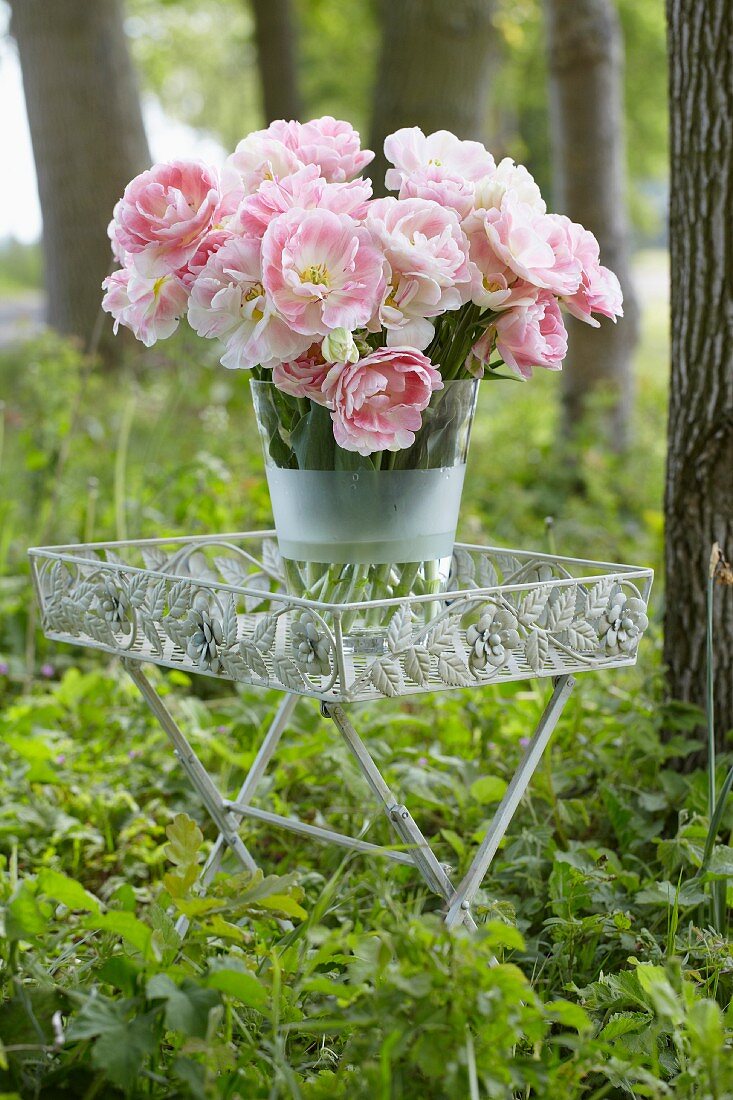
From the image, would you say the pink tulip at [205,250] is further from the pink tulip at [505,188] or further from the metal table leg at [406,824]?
the metal table leg at [406,824]

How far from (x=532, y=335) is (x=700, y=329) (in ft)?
2.91

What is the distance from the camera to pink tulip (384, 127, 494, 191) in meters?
1.64

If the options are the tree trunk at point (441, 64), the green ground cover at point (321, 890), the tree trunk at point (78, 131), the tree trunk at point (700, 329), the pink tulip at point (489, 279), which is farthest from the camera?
→ the tree trunk at point (78, 131)

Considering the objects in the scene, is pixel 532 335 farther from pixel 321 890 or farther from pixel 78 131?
pixel 78 131

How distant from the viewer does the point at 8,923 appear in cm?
134

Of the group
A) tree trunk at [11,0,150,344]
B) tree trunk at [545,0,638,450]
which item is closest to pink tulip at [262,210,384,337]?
tree trunk at [545,0,638,450]

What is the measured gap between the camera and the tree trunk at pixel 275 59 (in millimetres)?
10016

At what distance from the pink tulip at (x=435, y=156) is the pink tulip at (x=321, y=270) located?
225 mm

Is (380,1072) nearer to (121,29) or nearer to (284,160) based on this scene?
(284,160)

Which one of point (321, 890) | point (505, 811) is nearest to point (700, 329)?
point (505, 811)

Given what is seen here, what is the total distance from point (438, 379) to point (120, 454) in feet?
5.91

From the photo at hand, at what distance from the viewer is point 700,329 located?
2340 millimetres

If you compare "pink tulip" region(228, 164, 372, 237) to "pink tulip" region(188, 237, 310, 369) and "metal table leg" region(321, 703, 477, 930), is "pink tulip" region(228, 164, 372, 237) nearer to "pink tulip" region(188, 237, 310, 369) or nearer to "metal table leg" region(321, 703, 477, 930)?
"pink tulip" region(188, 237, 310, 369)

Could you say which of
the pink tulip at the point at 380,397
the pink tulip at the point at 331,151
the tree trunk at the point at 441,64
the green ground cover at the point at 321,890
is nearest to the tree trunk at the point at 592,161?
the tree trunk at the point at 441,64
